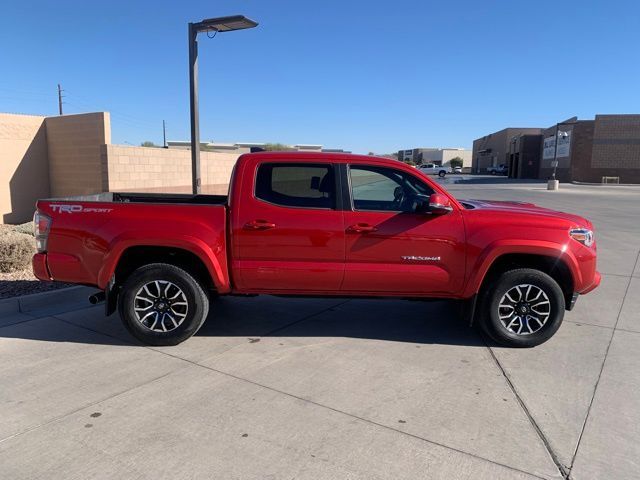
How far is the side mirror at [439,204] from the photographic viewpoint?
459cm

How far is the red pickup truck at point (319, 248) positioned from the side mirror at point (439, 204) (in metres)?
0.02

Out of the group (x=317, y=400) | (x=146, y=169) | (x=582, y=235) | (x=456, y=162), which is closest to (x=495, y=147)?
(x=456, y=162)

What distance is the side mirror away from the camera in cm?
459

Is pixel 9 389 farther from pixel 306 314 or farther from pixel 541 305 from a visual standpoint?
pixel 541 305

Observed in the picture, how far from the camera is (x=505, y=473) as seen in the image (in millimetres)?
2986

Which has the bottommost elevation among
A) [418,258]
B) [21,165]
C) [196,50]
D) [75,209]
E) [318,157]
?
[418,258]

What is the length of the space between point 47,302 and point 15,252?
4.93ft

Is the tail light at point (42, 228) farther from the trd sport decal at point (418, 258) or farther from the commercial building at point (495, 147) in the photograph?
the commercial building at point (495, 147)

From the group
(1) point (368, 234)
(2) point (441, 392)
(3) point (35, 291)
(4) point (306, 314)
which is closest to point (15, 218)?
(3) point (35, 291)

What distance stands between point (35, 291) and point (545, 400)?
19.8 feet

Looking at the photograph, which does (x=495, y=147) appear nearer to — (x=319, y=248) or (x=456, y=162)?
(x=456, y=162)

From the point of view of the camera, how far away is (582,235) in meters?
4.92

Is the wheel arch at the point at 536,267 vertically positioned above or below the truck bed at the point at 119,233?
below

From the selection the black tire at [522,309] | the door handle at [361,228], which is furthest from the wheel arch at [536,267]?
the door handle at [361,228]
